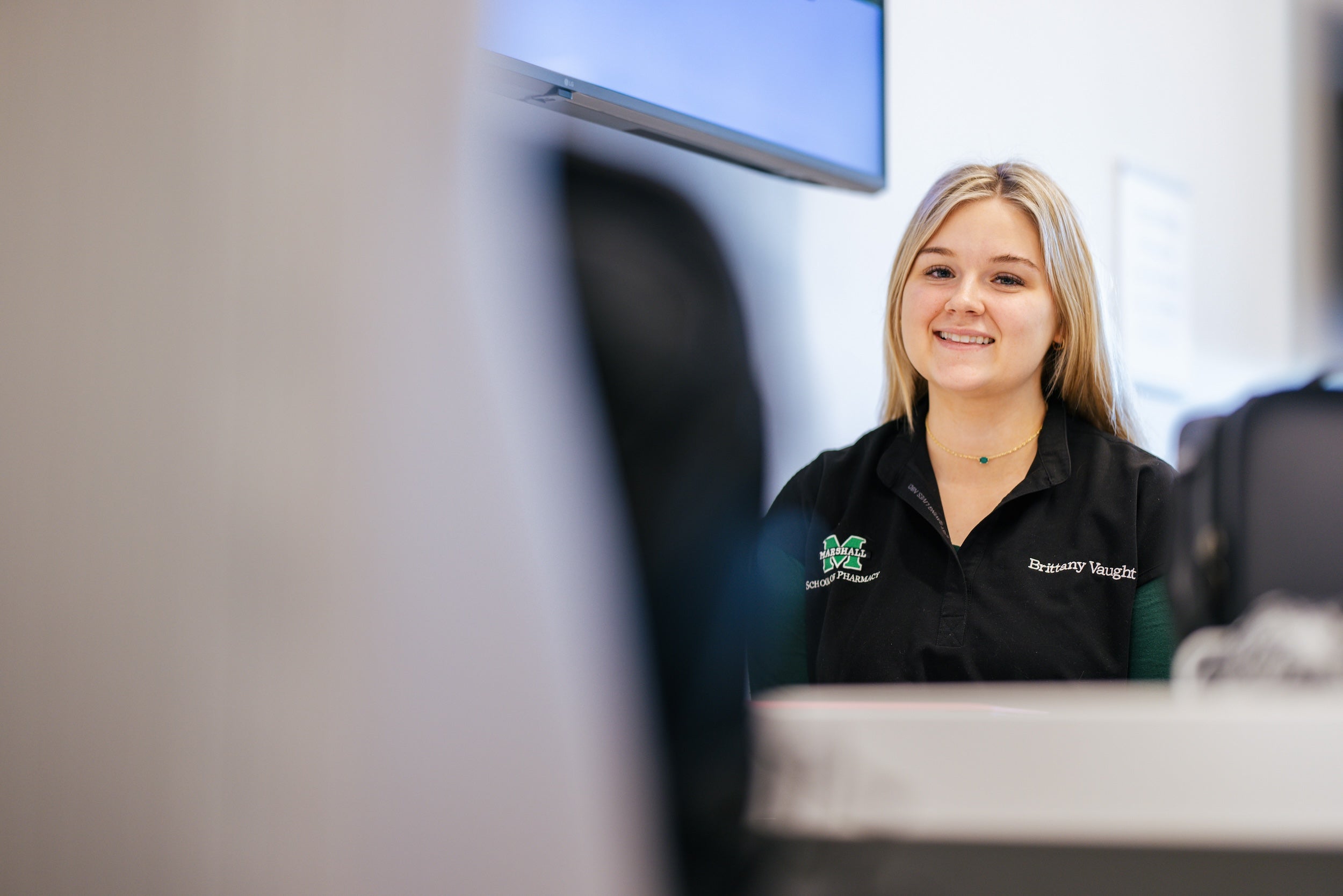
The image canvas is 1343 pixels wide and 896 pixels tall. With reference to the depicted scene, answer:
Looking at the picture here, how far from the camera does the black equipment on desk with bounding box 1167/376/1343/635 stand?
0.71 m

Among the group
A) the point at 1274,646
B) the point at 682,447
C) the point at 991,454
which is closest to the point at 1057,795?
the point at 1274,646

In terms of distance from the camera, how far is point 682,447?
59cm

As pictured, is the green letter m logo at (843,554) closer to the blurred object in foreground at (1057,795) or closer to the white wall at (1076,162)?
the white wall at (1076,162)

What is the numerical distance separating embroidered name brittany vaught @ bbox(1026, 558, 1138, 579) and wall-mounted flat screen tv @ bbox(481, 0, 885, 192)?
30.4 inches

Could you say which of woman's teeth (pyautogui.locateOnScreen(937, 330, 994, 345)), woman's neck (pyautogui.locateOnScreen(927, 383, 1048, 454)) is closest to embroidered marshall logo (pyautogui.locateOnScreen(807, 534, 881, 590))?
woman's neck (pyautogui.locateOnScreen(927, 383, 1048, 454))

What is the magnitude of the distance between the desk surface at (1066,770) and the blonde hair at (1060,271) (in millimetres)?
1193

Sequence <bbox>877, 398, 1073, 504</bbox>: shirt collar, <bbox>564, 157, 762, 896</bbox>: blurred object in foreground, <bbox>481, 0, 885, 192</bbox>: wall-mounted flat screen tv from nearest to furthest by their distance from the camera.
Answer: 1. <bbox>564, 157, 762, 896</bbox>: blurred object in foreground
2. <bbox>481, 0, 885, 192</bbox>: wall-mounted flat screen tv
3. <bbox>877, 398, 1073, 504</bbox>: shirt collar

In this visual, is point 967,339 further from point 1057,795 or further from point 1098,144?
point 1098,144

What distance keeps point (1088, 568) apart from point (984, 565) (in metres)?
0.14

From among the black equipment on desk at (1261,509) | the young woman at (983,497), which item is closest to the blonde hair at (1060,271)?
the young woman at (983,497)

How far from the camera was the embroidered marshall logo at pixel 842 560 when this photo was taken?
5.75 feet

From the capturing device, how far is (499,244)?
0.56 meters

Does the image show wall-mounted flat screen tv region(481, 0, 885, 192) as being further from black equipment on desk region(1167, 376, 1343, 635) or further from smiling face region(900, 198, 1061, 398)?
black equipment on desk region(1167, 376, 1343, 635)

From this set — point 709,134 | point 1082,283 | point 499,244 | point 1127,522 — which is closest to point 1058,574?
point 1127,522
